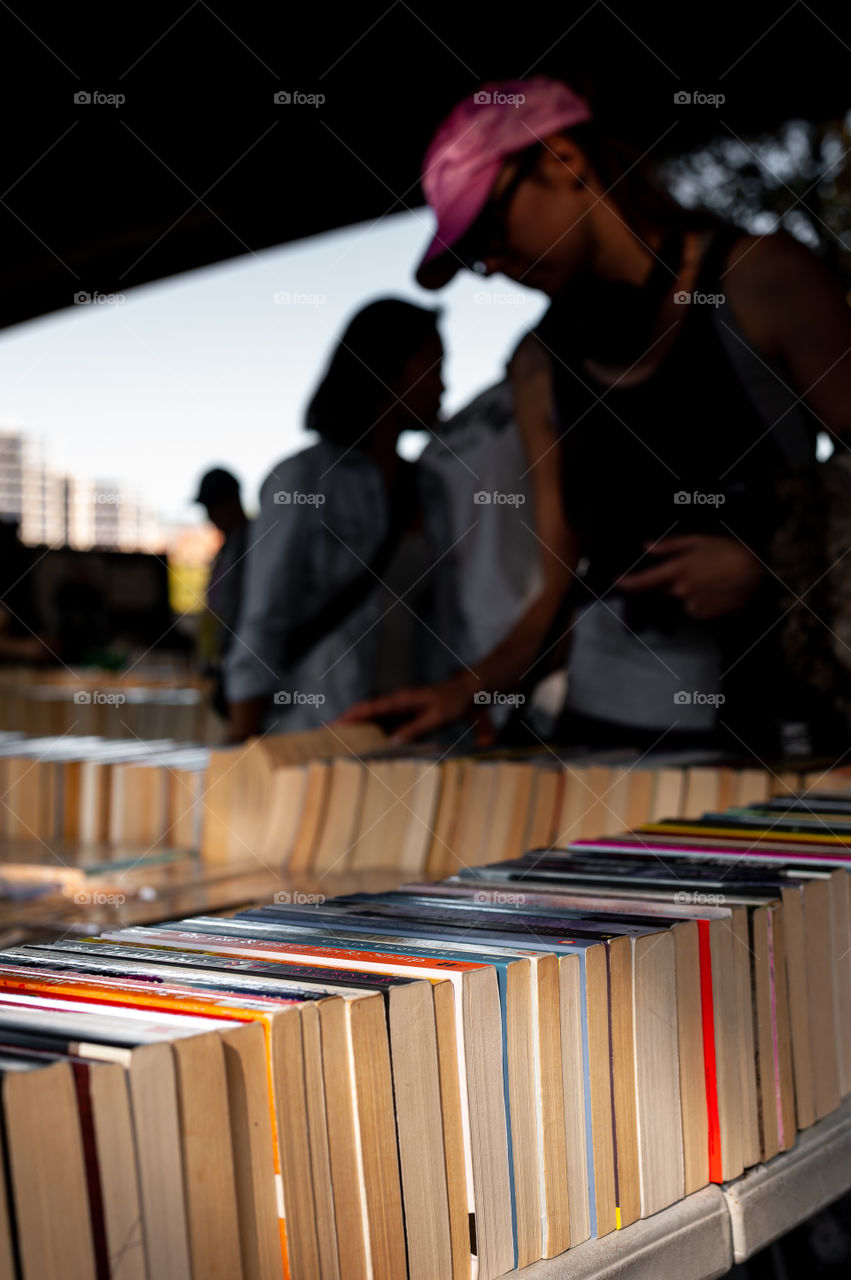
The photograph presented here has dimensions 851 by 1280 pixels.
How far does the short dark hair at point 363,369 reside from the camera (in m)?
3.83

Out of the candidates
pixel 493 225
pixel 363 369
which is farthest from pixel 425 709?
pixel 493 225

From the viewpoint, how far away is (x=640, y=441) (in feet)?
9.77

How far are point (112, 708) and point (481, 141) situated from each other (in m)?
3.93

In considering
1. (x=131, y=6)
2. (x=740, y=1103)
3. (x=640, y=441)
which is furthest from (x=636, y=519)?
(x=131, y=6)

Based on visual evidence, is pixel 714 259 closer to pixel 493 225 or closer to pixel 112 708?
pixel 493 225

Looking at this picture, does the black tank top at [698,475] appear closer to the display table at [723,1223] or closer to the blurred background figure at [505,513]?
the blurred background figure at [505,513]

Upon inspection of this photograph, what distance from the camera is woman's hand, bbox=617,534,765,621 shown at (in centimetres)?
273

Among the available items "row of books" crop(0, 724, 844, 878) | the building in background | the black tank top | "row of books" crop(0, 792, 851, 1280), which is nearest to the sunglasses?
the black tank top

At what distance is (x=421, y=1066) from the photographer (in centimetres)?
108

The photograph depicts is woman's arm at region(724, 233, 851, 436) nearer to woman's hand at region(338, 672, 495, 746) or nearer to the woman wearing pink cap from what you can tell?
the woman wearing pink cap

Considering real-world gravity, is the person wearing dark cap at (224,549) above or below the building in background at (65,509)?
below

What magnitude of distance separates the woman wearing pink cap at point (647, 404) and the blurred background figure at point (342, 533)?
65 centimetres

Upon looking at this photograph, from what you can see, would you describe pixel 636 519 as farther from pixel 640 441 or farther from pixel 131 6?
pixel 131 6

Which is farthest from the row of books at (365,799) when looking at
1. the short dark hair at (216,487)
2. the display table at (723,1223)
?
the short dark hair at (216,487)
